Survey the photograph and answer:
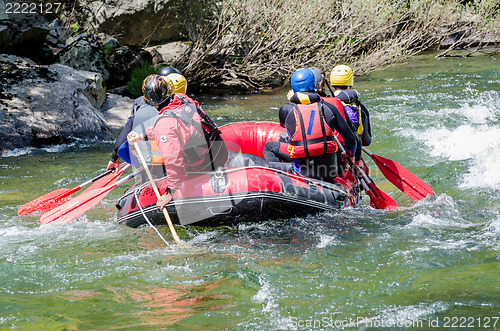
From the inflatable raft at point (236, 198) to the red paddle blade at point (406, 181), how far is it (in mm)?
917

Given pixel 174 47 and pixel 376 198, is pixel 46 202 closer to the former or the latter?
pixel 376 198

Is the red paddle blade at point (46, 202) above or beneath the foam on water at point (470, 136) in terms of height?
above

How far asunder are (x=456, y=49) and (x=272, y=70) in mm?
7663

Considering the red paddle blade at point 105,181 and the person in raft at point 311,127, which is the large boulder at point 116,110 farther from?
the person in raft at point 311,127

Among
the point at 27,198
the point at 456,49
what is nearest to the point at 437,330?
the point at 27,198

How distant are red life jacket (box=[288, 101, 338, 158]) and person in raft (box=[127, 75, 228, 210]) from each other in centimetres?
73

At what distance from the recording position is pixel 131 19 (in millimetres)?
14867

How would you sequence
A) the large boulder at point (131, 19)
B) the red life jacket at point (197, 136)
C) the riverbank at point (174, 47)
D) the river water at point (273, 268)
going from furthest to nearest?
the large boulder at point (131, 19)
the riverbank at point (174, 47)
the red life jacket at point (197, 136)
the river water at point (273, 268)

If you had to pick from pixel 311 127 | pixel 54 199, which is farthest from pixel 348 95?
pixel 54 199

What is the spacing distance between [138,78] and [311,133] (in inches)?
307

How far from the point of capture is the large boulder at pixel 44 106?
27.9 ft

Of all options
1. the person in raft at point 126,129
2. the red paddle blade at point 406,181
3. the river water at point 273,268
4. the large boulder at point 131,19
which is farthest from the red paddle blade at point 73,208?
the large boulder at point 131,19

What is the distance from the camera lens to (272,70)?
13.3 metres
